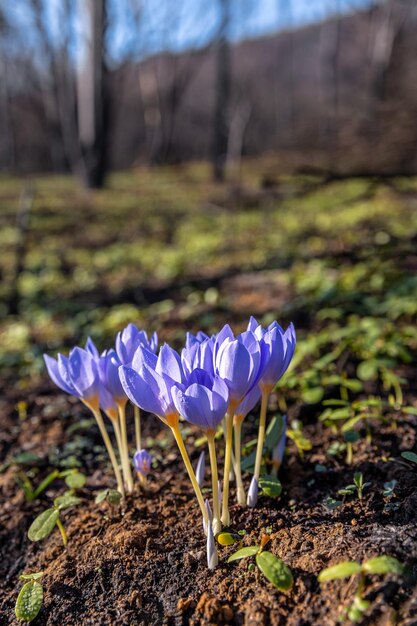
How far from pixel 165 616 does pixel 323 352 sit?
1634mm

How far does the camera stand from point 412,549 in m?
1.13

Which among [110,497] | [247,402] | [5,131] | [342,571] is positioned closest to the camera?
[342,571]

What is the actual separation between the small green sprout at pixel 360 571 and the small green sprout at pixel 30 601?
0.71m

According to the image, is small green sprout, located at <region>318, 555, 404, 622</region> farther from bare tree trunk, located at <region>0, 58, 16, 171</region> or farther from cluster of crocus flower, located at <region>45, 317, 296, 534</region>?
bare tree trunk, located at <region>0, 58, 16, 171</region>

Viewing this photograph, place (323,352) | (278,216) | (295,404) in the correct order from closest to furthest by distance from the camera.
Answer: (295,404), (323,352), (278,216)

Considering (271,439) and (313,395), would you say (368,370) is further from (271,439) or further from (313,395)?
(271,439)

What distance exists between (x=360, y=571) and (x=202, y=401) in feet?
1.45

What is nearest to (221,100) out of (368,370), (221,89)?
(221,89)

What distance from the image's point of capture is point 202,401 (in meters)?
1.12

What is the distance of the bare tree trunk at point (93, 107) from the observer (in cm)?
1129

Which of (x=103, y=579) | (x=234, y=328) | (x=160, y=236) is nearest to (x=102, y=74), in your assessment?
(x=160, y=236)

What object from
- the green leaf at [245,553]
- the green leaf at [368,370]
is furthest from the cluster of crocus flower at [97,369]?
the green leaf at [368,370]

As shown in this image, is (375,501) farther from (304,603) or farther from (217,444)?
(217,444)

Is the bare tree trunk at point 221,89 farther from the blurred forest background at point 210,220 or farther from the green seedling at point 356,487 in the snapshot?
the green seedling at point 356,487
